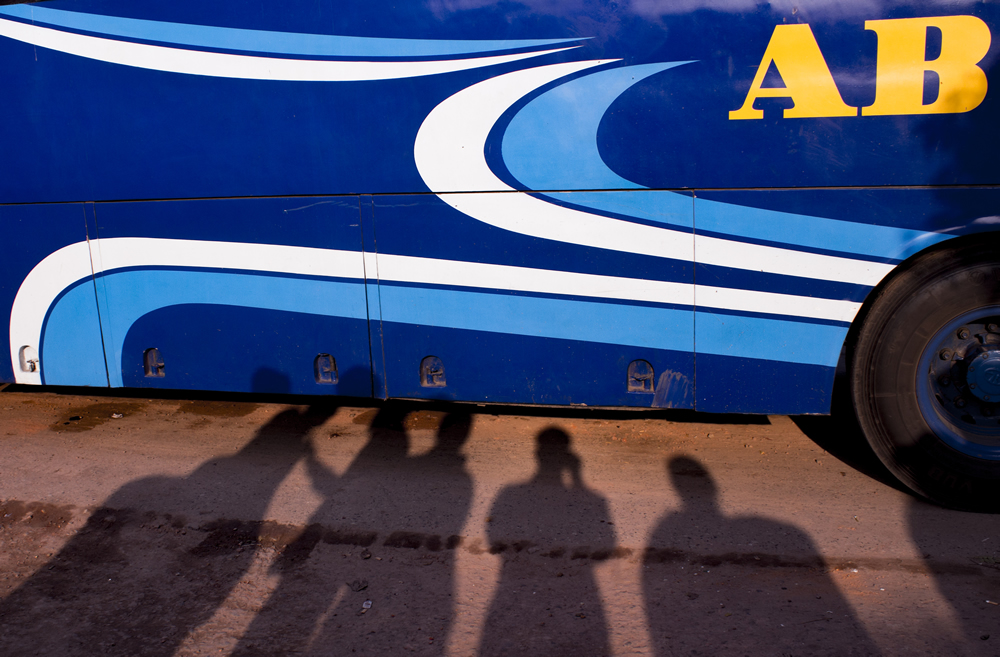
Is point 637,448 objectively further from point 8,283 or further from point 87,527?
point 8,283

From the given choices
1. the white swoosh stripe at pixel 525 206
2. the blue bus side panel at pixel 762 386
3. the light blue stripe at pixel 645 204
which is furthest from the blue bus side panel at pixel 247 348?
the blue bus side panel at pixel 762 386

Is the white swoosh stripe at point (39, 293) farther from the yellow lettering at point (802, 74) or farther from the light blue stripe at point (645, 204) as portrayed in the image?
the yellow lettering at point (802, 74)

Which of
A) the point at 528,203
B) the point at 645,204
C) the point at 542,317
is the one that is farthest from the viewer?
the point at 542,317

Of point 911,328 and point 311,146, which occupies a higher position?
point 311,146

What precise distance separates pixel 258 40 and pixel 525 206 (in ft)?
6.20

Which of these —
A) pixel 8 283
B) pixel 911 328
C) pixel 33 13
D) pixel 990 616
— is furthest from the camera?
pixel 8 283

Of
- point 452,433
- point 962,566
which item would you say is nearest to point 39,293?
point 452,433

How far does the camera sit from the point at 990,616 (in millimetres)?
3078

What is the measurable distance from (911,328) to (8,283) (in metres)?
5.71

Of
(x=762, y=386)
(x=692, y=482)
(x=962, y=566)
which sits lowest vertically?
(x=962, y=566)

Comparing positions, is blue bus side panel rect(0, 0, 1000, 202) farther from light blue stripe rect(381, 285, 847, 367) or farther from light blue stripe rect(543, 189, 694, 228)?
light blue stripe rect(381, 285, 847, 367)

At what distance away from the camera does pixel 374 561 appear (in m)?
3.65

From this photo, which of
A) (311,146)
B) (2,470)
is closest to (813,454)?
(311,146)

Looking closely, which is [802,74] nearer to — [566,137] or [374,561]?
[566,137]
